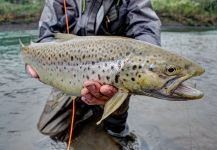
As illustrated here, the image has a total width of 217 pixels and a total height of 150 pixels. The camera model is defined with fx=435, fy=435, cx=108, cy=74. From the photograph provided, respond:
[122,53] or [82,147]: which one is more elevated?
[122,53]

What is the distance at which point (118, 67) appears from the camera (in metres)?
2.84

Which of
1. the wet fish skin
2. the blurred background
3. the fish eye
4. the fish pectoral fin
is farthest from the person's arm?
the fish eye

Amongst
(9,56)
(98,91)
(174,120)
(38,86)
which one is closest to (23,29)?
(9,56)

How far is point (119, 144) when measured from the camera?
4824 mm

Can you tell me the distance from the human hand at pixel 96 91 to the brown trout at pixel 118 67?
0.04 metres

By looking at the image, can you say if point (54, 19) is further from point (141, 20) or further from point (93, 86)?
point (93, 86)

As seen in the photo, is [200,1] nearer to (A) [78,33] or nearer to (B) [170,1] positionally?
(B) [170,1]

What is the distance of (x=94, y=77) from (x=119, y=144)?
6.70 ft

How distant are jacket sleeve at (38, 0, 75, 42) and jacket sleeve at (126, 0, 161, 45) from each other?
58 centimetres

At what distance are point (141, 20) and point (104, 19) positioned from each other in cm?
36

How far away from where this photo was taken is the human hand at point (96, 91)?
9.50ft

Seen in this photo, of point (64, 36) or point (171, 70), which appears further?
point (64, 36)

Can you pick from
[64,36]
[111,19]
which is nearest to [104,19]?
[111,19]

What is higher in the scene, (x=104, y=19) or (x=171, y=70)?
(x=171, y=70)
